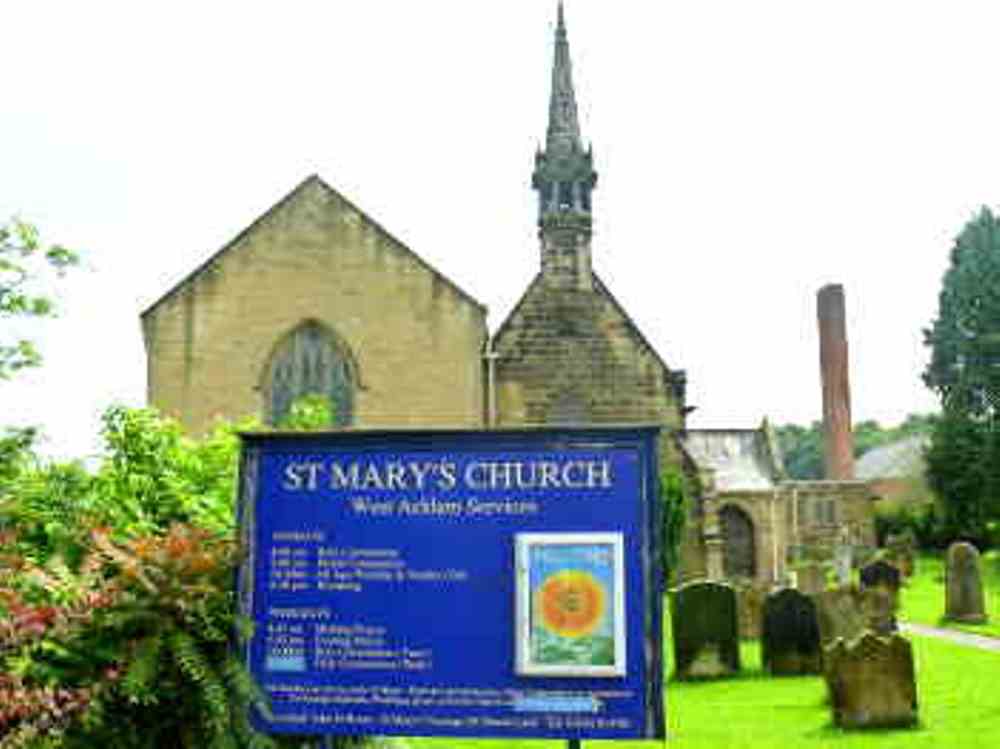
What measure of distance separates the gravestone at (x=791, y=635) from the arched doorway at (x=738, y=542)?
90.1 ft

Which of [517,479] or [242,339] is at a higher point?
[242,339]

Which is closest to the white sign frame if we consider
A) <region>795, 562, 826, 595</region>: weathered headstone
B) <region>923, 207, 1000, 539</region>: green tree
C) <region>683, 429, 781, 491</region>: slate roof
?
<region>795, 562, 826, 595</region>: weathered headstone

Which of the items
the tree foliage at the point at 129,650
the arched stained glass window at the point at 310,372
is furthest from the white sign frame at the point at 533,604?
the arched stained glass window at the point at 310,372

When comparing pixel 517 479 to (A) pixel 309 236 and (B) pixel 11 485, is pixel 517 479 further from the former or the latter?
(A) pixel 309 236

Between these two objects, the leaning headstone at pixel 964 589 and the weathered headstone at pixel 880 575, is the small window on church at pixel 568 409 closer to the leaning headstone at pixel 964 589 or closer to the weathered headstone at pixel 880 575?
the weathered headstone at pixel 880 575

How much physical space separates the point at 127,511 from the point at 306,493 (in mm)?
2630

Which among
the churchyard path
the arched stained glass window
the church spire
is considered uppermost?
the church spire

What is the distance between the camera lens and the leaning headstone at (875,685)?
10.4m

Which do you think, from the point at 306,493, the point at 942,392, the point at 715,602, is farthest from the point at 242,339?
the point at 942,392

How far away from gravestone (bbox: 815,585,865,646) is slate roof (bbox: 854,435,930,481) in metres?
57.7

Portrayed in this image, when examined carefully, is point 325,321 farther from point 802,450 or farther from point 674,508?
point 802,450

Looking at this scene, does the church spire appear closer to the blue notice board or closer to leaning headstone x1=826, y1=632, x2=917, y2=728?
leaning headstone x1=826, y1=632, x2=917, y2=728

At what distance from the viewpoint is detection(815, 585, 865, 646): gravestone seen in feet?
46.5

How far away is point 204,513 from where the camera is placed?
23.7 feet
